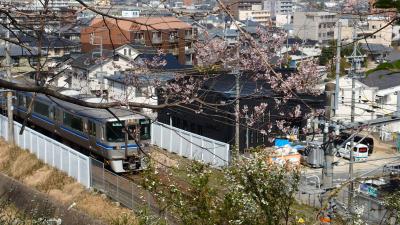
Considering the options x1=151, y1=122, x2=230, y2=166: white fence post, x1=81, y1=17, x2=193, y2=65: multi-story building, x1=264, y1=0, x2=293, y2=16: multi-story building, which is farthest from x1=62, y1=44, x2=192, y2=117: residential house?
x1=264, y1=0, x2=293, y2=16: multi-story building

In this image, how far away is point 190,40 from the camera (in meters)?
2.21

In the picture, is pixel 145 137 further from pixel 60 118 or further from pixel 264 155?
pixel 264 155

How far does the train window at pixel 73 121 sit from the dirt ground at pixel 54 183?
0.91m

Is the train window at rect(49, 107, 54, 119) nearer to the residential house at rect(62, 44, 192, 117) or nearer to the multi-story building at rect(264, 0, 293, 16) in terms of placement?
the residential house at rect(62, 44, 192, 117)

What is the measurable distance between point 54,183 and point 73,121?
1705 mm

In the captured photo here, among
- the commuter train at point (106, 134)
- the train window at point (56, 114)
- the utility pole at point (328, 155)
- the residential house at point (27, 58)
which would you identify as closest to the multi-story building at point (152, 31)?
the residential house at point (27, 58)

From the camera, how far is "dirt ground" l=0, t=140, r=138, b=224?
323 inches

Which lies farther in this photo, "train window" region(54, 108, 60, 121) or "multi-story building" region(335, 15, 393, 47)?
"train window" region(54, 108, 60, 121)

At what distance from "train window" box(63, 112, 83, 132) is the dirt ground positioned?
0.91 meters

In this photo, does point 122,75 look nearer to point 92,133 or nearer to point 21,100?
point 21,100

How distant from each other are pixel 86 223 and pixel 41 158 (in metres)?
4.04

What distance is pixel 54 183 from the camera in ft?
31.5

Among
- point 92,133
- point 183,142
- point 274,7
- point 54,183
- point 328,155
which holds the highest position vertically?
point 274,7

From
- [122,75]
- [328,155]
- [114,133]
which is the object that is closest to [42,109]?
[122,75]
